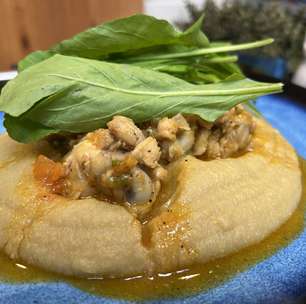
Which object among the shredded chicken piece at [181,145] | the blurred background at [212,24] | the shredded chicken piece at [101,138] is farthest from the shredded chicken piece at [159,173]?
the blurred background at [212,24]

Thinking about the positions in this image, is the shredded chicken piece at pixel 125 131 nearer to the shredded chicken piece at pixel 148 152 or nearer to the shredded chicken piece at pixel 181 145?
the shredded chicken piece at pixel 148 152

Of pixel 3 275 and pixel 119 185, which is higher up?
pixel 119 185

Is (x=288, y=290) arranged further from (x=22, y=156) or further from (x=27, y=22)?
(x=27, y=22)

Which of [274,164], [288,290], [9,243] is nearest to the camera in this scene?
[288,290]

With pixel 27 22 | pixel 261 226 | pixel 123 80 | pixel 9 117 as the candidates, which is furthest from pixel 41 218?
pixel 27 22

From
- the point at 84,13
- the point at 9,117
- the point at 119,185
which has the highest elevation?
the point at 9,117

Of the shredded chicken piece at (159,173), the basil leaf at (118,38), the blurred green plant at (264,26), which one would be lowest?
the blurred green plant at (264,26)
